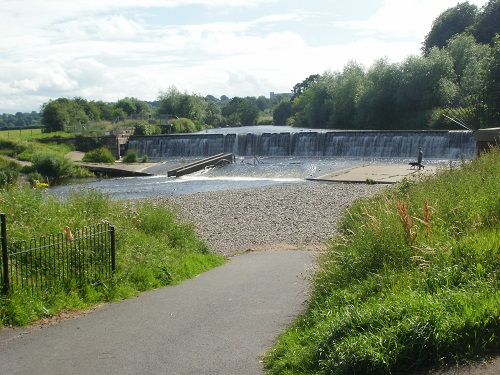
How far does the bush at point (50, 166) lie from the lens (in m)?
42.7

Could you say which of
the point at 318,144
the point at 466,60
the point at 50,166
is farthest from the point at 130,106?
the point at 50,166

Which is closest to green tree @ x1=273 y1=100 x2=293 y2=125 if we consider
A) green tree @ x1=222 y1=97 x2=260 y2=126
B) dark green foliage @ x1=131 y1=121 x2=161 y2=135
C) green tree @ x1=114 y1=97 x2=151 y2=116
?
green tree @ x1=222 y1=97 x2=260 y2=126

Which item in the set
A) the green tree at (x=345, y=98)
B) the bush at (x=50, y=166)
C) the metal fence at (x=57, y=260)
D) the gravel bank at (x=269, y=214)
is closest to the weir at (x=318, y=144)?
the bush at (x=50, y=166)

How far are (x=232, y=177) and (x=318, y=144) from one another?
12.4m

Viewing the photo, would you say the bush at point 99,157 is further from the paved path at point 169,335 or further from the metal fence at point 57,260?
the paved path at point 169,335

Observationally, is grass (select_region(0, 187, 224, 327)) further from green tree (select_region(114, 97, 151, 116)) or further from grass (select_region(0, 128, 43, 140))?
green tree (select_region(114, 97, 151, 116))

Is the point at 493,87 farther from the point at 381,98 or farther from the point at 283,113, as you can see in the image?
the point at 283,113

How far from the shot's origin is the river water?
3453 centimetres

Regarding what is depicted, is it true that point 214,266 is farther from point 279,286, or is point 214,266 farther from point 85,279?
point 85,279

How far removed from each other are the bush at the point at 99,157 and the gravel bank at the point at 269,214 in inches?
923

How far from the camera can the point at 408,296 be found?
5.49m

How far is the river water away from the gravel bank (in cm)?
405

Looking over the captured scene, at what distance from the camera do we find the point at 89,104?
9788 centimetres

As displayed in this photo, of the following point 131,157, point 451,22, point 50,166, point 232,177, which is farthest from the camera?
point 451,22
